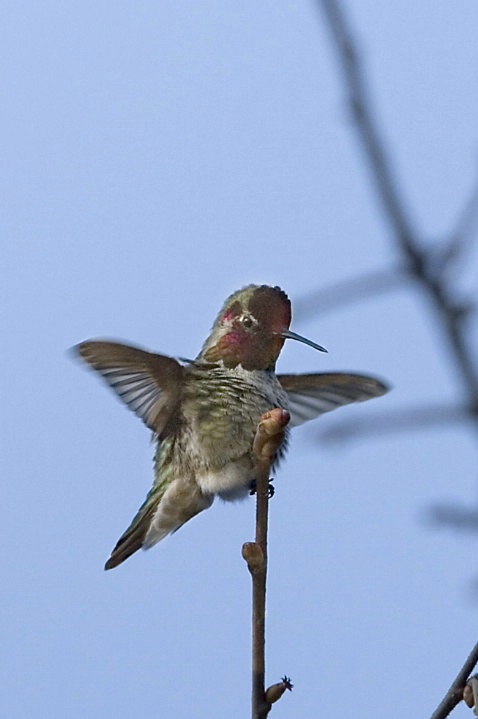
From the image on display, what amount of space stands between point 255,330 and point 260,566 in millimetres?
2326

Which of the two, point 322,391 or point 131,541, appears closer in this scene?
point 131,541

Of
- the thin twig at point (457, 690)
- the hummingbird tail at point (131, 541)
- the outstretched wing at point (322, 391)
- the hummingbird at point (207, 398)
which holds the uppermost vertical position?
the outstretched wing at point (322, 391)

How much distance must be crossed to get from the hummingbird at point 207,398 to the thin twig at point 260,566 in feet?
5.70

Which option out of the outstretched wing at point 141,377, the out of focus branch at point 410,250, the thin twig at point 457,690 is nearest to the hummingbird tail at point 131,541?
the outstretched wing at point 141,377

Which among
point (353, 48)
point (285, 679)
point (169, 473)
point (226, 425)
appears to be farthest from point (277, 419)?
point (169, 473)

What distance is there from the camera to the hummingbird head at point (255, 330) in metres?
4.49

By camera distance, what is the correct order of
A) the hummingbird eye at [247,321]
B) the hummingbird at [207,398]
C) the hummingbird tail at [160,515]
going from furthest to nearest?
the hummingbird eye at [247,321], the hummingbird tail at [160,515], the hummingbird at [207,398]

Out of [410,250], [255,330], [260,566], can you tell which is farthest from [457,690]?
[255,330]

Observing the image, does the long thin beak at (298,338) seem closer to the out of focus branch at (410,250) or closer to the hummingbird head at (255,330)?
the hummingbird head at (255,330)

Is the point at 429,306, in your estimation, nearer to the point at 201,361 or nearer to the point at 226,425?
the point at 226,425

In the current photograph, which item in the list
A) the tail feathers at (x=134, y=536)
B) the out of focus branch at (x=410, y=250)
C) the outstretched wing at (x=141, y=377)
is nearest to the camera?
the out of focus branch at (x=410, y=250)

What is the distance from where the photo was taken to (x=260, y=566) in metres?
2.28

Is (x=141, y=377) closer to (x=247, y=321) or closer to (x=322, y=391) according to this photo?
(x=247, y=321)

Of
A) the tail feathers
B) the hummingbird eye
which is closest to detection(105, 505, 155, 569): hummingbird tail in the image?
the tail feathers
